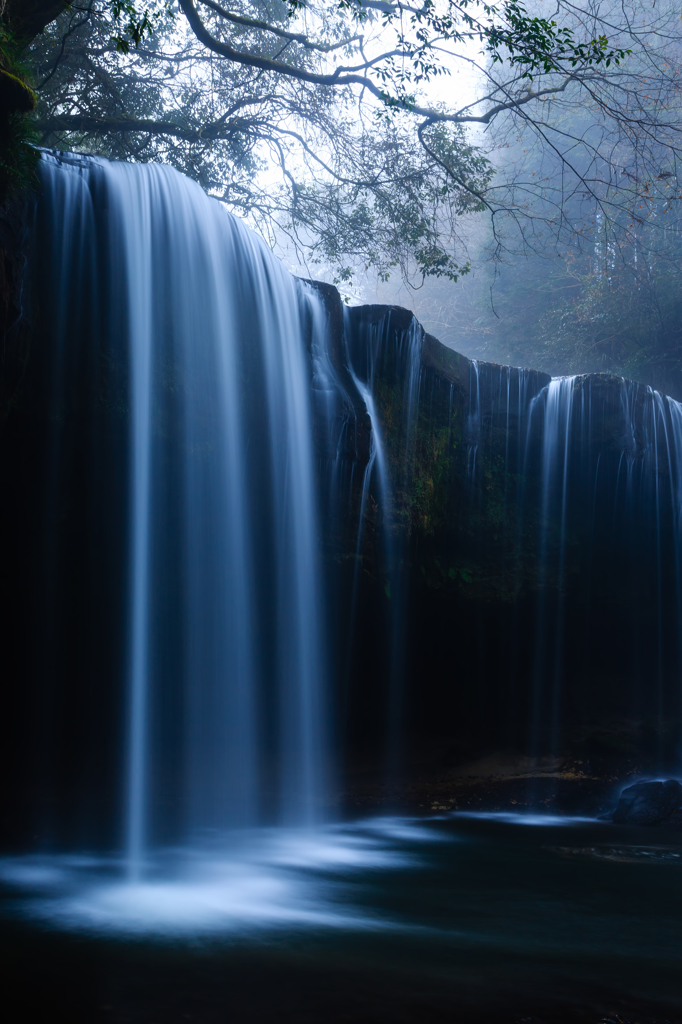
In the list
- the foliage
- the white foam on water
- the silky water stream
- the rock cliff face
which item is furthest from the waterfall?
the rock cliff face

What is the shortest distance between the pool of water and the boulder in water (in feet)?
5.20

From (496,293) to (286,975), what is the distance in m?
25.6

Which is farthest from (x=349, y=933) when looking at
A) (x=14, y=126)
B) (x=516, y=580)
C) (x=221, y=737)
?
(x=516, y=580)

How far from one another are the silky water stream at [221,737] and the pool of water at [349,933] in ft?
0.07

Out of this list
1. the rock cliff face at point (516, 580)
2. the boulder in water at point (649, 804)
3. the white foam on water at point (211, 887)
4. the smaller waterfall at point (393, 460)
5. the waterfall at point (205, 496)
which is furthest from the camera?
the rock cliff face at point (516, 580)

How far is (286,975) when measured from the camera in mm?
3168

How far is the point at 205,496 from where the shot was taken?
7.05 meters

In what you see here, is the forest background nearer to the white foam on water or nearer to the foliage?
the foliage

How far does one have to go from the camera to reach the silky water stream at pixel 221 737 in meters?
3.24

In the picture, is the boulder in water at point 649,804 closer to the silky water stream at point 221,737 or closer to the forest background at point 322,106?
the silky water stream at point 221,737

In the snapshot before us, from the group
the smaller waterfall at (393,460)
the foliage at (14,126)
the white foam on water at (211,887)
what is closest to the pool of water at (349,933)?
the white foam on water at (211,887)

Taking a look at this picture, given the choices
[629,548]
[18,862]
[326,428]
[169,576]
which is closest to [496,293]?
[629,548]

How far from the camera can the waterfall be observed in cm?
641

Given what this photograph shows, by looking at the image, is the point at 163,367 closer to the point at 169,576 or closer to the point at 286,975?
the point at 169,576
